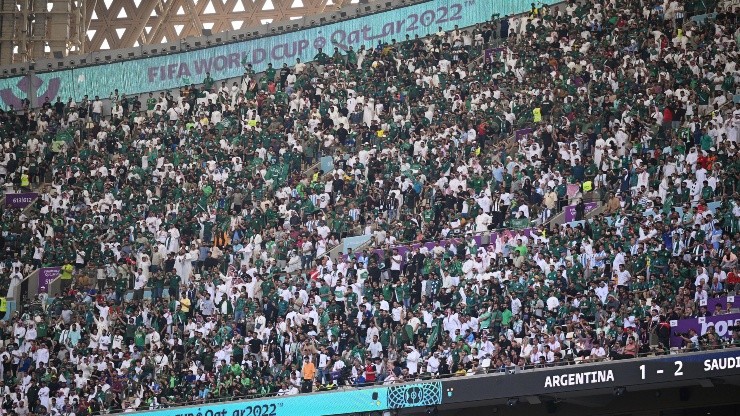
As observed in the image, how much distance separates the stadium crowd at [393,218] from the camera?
32844 millimetres

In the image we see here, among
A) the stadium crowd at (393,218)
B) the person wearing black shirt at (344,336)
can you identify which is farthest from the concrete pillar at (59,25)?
the person wearing black shirt at (344,336)

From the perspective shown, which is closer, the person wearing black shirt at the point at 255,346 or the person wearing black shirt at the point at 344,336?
the person wearing black shirt at the point at 344,336

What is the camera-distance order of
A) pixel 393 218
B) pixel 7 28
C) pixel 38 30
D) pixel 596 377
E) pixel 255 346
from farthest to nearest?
pixel 38 30 < pixel 7 28 < pixel 393 218 < pixel 255 346 < pixel 596 377

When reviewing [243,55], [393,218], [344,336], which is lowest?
[344,336]

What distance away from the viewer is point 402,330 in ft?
112

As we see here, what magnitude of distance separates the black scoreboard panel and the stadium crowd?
344 mm

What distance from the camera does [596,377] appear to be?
3014cm

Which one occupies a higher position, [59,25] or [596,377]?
[59,25]

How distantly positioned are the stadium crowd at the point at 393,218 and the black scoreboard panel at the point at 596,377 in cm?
34

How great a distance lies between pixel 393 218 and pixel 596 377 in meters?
11.1

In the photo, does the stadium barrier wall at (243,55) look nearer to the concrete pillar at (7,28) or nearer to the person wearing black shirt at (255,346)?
the concrete pillar at (7,28)

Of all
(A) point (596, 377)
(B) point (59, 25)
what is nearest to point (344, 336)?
(A) point (596, 377)

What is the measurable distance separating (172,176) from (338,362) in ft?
44.6

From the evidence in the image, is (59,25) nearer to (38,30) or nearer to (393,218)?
(38,30)
